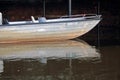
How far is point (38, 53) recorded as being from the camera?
1770 cm

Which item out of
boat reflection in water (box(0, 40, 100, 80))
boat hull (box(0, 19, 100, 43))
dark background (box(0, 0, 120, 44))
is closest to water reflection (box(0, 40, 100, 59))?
boat reflection in water (box(0, 40, 100, 80))

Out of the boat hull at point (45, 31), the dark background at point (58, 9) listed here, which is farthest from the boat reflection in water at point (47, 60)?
the dark background at point (58, 9)

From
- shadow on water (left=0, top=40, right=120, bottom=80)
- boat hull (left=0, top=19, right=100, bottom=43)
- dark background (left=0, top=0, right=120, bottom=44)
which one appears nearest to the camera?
shadow on water (left=0, top=40, right=120, bottom=80)

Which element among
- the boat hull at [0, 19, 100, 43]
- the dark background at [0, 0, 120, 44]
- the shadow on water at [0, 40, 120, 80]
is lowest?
the shadow on water at [0, 40, 120, 80]

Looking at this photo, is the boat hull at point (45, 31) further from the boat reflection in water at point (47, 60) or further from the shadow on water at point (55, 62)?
the shadow on water at point (55, 62)

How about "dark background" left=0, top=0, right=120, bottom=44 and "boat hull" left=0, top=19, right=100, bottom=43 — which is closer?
"boat hull" left=0, top=19, right=100, bottom=43

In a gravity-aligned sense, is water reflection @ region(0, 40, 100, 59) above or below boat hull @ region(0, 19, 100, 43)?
below

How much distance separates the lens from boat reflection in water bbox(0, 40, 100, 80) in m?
13.8

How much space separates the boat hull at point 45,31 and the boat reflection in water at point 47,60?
0.56 meters

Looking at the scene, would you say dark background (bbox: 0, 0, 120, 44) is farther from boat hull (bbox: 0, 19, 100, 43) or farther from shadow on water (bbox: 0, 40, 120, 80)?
shadow on water (bbox: 0, 40, 120, 80)

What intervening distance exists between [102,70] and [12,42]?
7655 mm

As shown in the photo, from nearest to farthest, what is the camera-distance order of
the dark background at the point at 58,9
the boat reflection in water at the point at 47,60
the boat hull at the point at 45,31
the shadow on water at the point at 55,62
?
the shadow on water at the point at 55,62 → the boat reflection in water at the point at 47,60 → the boat hull at the point at 45,31 → the dark background at the point at 58,9

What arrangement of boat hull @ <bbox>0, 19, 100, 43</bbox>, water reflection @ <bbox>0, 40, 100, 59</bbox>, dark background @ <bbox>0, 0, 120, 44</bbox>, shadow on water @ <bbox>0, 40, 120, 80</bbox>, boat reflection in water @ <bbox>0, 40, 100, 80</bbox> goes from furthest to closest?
1. dark background @ <bbox>0, 0, 120, 44</bbox>
2. boat hull @ <bbox>0, 19, 100, 43</bbox>
3. water reflection @ <bbox>0, 40, 100, 59</bbox>
4. boat reflection in water @ <bbox>0, 40, 100, 80</bbox>
5. shadow on water @ <bbox>0, 40, 120, 80</bbox>

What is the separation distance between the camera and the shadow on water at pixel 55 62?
13649 millimetres
